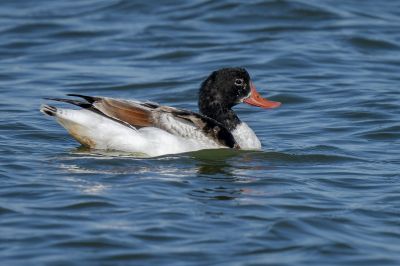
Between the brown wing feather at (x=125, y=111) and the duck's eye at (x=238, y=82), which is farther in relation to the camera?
the duck's eye at (x=238, y=82)

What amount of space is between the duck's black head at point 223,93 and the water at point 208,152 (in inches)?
25.9

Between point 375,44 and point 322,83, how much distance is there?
2.89 meters

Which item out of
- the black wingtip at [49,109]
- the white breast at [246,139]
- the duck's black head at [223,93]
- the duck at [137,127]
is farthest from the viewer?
the duck's black head at [223,93]

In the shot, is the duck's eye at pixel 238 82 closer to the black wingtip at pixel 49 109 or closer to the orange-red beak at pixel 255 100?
the orange-red beak at pixel 255 100

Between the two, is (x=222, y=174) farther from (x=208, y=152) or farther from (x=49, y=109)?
(x=49, y=109)

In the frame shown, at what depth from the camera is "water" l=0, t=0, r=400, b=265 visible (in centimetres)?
903

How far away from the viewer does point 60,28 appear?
21.4m

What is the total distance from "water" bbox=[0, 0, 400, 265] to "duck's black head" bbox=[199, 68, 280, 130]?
657 millimetres

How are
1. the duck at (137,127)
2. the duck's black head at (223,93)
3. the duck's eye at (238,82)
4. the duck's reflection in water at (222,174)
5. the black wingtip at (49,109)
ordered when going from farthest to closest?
the duck's eye at (238,82) → the duck's black head at (223,93) → the duck at (137,127) → the black wingtip at (49,109) → the duck's reflection in water at (222,174)

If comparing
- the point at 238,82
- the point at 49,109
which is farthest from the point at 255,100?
the point at 49,109

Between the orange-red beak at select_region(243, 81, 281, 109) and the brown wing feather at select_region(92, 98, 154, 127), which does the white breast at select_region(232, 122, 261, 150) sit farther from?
the brown wing feather at select_region(92, 98, 154, 127)

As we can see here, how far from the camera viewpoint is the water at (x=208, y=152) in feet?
29.6

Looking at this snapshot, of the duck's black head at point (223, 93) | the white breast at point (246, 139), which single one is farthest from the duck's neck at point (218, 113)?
the white breast at point (246, 139)

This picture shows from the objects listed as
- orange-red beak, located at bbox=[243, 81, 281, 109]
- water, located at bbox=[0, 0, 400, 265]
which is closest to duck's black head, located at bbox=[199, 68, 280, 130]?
orange-red beak, located at bbox=[243, 81, 281, 109]
